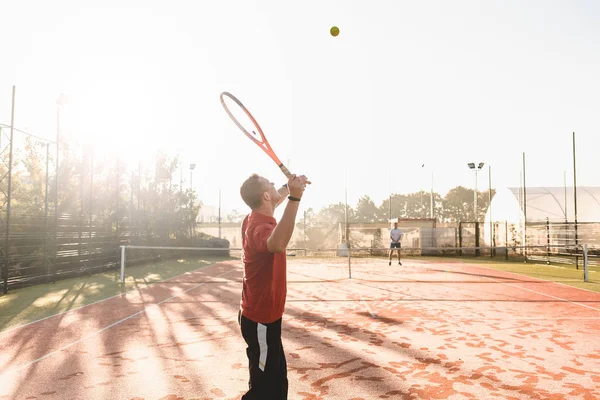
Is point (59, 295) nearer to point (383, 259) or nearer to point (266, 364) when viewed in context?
point (266, 364)

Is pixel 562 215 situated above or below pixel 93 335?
above

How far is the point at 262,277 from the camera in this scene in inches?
113

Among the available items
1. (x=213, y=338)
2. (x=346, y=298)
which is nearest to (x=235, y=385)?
(x=213, y=338)

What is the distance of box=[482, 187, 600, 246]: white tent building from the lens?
27.2 m

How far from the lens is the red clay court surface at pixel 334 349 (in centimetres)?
435

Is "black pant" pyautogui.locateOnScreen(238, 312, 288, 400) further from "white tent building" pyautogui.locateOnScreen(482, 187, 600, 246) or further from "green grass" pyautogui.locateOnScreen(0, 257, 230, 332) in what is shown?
"white tent building" pyautogui.locateOnScreen(482, 187, 600, 246)

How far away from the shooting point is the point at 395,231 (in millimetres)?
19203

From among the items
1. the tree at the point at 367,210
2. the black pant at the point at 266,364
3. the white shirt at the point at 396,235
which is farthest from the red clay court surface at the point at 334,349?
the tree at the point at 367,210

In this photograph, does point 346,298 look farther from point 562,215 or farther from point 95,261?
point 562,215

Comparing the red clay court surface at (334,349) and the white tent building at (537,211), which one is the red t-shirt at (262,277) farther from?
the white tent building at (537,211)

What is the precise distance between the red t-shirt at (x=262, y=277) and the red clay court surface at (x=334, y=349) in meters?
1.68

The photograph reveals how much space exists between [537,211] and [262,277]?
31275 millimetres

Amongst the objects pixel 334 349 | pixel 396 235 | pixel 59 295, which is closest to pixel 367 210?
pixel 396 235

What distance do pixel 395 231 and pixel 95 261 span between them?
1273 cm
